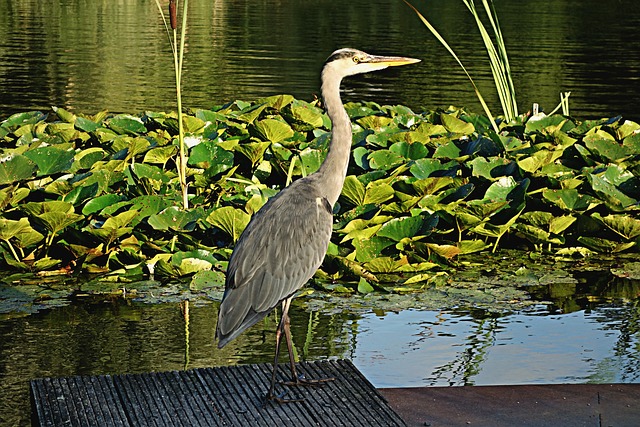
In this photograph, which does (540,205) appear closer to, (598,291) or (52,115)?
(598,291)

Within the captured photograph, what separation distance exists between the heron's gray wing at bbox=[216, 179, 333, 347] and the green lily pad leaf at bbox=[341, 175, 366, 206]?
5.80ft

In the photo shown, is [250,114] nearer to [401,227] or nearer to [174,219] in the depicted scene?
[174,219]

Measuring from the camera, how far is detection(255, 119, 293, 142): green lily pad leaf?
584 cm

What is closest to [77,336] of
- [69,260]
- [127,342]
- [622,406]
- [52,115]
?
[127,342]

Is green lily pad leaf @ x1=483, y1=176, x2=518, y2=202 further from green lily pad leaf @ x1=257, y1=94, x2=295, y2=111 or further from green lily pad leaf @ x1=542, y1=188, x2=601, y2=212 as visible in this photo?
green lily pad leaf @ x1=257, y1=94, x2=295, y2=111

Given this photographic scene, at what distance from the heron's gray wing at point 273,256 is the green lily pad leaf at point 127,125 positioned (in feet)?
9.79

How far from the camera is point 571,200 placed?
5500 millimetres

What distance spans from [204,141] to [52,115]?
4.03 meters

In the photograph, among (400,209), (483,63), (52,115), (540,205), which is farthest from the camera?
(483,63)

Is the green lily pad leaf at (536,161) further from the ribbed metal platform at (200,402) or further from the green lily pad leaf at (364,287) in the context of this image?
the ribbed metal platform at (200,402)

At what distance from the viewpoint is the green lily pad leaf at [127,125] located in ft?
20.4

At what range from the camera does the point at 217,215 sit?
195 inches

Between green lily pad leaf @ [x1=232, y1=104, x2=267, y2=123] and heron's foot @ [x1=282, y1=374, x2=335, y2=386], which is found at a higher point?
green lily pad leaf @ [x1=232, y1=104, x2=267, y2=123]

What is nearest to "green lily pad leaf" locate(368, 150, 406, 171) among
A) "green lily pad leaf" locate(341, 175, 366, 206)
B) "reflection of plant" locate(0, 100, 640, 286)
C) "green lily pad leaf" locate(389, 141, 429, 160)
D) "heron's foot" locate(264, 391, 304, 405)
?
"reflection of plant" locate(0, 100, 640, 286)
